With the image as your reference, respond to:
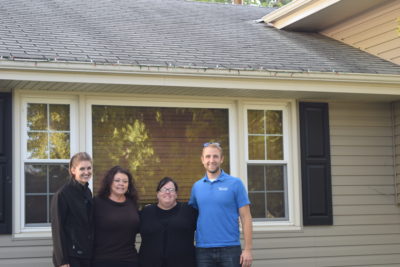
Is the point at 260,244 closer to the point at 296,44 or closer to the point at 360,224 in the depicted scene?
the point at 360,224

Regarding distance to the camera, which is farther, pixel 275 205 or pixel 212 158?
pixel 275 205

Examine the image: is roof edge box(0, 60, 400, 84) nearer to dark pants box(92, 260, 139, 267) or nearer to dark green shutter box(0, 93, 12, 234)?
dark green shutter box(0, 93, 12, 234)

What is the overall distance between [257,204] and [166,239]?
2471mm

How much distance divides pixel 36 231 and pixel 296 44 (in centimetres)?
429

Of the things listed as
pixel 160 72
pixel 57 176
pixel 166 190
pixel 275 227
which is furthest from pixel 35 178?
pixel 275 227

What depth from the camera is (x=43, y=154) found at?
714 centimetres

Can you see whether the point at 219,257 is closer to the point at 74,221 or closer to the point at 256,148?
the point at 74,221

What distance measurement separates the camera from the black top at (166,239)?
18.7ft

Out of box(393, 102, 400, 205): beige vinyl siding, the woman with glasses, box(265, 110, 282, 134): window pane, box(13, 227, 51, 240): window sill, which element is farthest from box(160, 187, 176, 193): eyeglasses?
box(393, 102, 400, 205): beige vinyl siding

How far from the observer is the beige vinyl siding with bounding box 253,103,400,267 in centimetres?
805

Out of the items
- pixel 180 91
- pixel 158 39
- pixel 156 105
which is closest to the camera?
pixel 180 91

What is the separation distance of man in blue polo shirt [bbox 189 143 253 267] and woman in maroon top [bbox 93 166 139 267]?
0.56m

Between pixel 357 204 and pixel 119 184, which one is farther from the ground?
pixel 119 184

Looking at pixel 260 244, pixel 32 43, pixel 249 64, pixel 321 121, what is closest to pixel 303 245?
pixel 260 244
